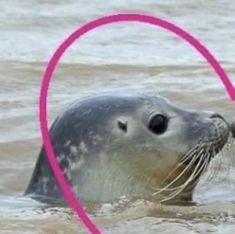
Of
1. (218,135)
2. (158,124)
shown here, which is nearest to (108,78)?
(158,124)

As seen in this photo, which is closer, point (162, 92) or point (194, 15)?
point (162, 92)

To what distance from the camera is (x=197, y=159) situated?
6.49 metres

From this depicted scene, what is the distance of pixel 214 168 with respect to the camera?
270 inches

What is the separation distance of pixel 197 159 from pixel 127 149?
0.37 metres

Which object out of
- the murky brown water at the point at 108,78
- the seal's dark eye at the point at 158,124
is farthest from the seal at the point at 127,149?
the murky brown water at the point at 108,78

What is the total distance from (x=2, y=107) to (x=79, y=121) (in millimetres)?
2734

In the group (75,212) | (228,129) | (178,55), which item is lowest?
(75,212)

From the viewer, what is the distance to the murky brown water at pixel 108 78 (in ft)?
20.8

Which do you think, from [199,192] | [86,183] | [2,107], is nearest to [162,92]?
[2,107]

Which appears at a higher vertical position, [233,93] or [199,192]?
[233,93]

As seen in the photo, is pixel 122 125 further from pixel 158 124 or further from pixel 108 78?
pixel 108 78

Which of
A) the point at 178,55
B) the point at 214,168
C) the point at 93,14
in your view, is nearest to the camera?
the point at 214,168

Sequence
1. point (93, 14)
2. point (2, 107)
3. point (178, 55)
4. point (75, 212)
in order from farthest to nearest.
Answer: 1. point (93, 14)
2. point (178, 55)
3. point (2, 107)
4. point (75, 212)

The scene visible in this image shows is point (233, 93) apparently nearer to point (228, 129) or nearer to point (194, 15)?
point (228, 129)
